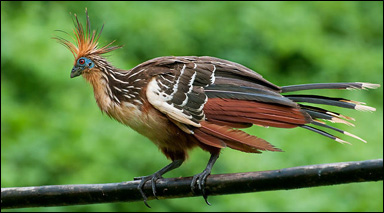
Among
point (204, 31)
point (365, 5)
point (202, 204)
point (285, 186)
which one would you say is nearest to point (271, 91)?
point (285, 186)

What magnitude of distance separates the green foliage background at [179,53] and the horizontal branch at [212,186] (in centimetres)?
95

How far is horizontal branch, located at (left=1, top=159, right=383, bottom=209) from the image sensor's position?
9.18ft

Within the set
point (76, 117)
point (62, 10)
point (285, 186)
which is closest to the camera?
point (285, 186)

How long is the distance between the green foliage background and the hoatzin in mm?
761

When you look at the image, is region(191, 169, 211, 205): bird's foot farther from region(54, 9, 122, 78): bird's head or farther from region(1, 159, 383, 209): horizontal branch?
region(54, 9, 122, 78): bird's head

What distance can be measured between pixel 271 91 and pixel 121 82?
88 cm

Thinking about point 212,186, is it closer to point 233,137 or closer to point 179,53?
point 233,137

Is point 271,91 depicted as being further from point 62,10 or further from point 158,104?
point 62,10

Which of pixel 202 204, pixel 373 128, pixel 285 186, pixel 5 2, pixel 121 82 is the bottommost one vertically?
pixel 202 204

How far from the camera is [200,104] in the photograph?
371 cm

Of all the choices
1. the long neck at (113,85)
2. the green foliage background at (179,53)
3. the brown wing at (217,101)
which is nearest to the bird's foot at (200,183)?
the brown wing at (217,101)

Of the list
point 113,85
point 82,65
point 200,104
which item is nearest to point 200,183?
point 200,104

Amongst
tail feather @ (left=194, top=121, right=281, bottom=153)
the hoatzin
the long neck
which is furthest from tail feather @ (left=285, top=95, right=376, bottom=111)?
the long neck

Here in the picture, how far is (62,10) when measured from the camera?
21.9 feet
